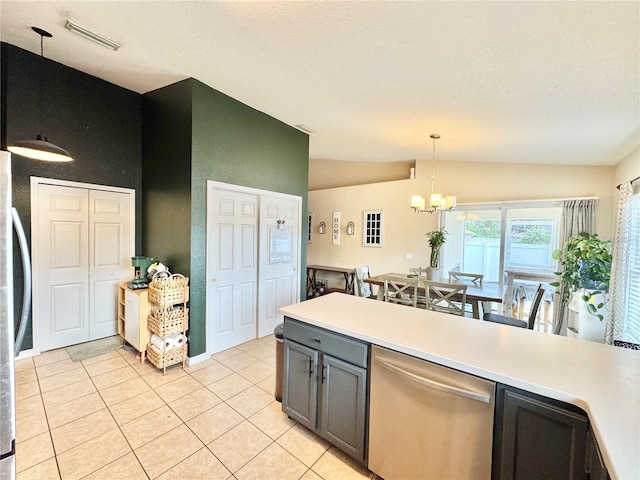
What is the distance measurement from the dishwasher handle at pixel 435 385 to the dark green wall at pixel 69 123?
3.74 m

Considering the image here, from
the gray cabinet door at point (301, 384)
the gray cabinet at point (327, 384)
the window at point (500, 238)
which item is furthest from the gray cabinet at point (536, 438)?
the window at point (500, 238)

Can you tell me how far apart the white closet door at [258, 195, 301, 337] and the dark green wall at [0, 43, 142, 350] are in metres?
1.74

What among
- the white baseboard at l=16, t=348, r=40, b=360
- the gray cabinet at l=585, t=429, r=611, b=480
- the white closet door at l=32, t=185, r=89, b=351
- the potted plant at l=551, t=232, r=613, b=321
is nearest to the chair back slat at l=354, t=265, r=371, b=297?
the potted plant at l=551, t=232, r=613, b=321

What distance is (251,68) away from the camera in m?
2.65

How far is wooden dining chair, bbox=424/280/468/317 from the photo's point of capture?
3096 millimetres

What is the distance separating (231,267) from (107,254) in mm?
1641

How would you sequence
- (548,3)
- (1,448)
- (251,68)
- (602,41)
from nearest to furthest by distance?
(1,448) → (548,3) → (602,41) → (251,68)

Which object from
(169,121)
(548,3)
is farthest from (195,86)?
(548,3)

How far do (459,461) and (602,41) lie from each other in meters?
2.49

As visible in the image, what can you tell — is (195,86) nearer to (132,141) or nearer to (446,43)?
(132,141)

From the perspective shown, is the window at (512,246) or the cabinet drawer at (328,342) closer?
the cabinet drawer at (328,342)

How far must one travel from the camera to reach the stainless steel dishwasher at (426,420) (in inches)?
49.4

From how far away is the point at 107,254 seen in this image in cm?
360

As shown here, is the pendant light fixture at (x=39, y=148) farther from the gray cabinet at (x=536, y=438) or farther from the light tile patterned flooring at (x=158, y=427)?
the gray cabinet at (x=536, y=438)
